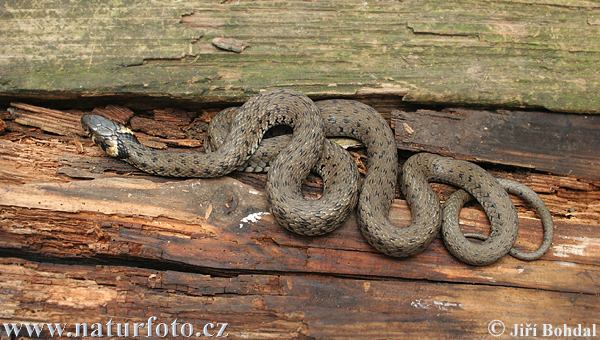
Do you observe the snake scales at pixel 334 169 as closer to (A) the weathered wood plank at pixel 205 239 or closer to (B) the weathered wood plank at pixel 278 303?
(A) the weathered wood plank at pixel 205 239

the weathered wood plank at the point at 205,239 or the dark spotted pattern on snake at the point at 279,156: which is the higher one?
the dark spotted pattern on snake at the point at 279,156

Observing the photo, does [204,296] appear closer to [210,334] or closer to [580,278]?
[210,334]

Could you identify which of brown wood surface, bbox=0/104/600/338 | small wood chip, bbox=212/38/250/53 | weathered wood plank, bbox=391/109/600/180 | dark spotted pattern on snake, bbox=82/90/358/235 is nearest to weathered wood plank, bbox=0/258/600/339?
brown wood surface, bbox=0/104/600/338

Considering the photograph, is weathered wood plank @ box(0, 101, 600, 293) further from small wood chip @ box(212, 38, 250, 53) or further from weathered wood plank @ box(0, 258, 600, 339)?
small wood chip @ box(212, 38, 250, 53)

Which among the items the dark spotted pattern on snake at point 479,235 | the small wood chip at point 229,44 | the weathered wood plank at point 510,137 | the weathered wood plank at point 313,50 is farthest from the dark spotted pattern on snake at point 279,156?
the dark spotted pattern on snake at point 479,235

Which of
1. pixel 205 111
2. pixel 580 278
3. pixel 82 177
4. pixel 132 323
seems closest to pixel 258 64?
pixel 205 111

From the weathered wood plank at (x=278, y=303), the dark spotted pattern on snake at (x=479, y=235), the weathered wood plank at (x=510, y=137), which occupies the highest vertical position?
the weathered wood plank at (x=510, y=137)
